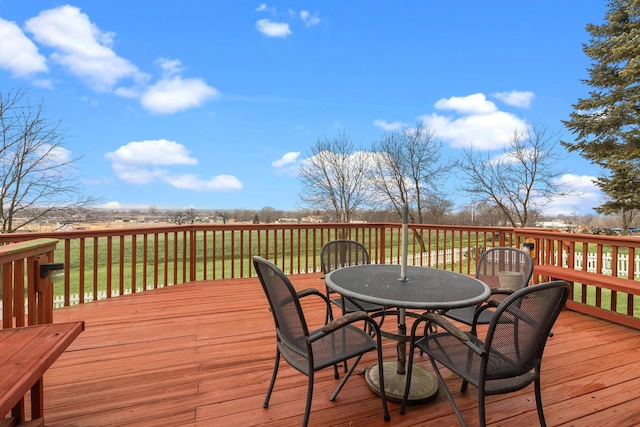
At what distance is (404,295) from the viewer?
1.78 m

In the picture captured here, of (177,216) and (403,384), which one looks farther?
(177,216)

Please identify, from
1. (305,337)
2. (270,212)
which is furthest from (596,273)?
(270,212)

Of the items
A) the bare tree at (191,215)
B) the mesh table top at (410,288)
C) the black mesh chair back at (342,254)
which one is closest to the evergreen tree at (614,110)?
the black mesh chair back at (342,254)

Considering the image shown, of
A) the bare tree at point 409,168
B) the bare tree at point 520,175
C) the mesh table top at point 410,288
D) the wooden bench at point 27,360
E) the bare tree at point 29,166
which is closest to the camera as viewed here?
the wooden bench at point 27,360

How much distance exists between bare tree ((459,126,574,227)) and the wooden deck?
1200cm

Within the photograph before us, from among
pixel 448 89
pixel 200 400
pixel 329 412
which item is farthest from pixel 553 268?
pixel 448 89

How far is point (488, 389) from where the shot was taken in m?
1.46

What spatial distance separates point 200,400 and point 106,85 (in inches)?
509

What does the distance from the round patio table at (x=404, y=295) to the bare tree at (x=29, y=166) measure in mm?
9041

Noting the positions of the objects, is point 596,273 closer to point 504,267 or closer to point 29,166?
point 504,267

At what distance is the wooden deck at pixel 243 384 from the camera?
67.3 inches

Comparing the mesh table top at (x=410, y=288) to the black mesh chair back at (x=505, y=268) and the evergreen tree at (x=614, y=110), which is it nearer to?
→ the black mesh chair back at (x=505, y=268)

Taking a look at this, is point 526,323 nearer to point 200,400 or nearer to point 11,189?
point 200,400

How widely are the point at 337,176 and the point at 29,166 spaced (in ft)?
35.0
